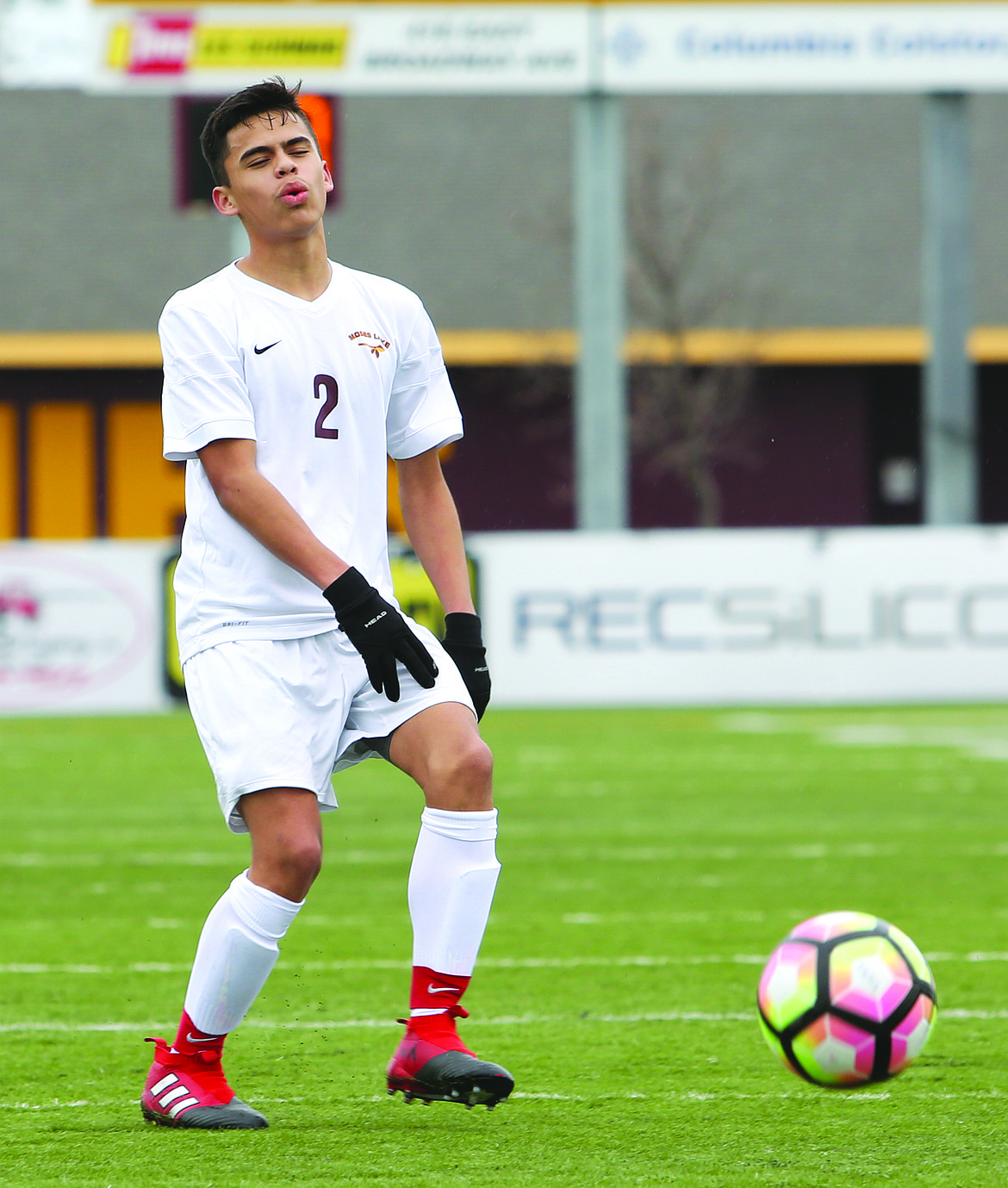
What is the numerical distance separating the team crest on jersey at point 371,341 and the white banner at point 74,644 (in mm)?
11207

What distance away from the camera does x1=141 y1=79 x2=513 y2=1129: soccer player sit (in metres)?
4.37

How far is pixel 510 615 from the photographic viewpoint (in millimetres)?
15891

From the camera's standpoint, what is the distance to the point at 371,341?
4.65 m

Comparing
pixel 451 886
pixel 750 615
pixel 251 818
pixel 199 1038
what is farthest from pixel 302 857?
pixel 750 615

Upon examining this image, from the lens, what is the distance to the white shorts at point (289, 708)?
4355 mm

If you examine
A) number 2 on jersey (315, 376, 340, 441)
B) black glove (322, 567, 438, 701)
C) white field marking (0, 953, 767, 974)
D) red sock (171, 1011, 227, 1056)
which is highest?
number 2 on jersey (315, 376, 340, 441)

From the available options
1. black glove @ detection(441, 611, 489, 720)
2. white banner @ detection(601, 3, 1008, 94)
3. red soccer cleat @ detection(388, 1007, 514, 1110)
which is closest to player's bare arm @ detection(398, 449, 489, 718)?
black glove @ detection(441, 611, 489, 720)

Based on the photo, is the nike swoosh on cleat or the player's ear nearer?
the nike swoosh on cleat

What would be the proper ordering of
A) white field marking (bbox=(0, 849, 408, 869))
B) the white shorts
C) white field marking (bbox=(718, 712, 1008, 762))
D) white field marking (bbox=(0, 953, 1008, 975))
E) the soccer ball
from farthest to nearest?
white field marking (bbox=(718, 712, 1008, 762)) < white field marking (bbox=(0, 849, 408, 869)) < white field marking (bbox=(0, 953, 1008, 975)) < the white shorts < the soccer ball

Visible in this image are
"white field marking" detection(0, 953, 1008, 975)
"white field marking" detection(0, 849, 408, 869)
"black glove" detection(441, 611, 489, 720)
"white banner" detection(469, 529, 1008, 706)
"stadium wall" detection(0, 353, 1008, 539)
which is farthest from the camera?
"stadium wall" detection(0, 353, 1008, 539)

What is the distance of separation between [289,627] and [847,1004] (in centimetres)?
135

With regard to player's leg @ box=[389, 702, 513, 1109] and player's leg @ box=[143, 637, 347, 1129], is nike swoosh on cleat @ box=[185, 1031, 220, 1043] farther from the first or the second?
player's leg @ box=[389, 702, 513, 1109]

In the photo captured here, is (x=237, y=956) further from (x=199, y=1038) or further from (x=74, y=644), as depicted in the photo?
(x=74, y=644)

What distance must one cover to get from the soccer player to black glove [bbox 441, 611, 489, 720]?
81mm
